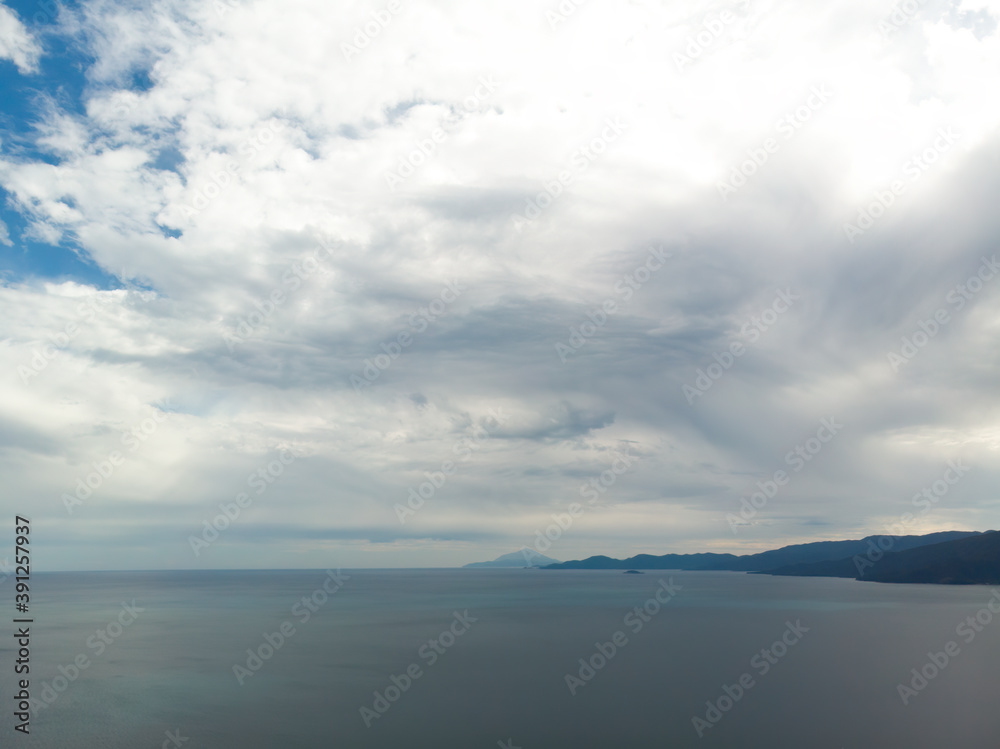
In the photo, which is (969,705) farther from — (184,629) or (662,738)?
(184,629)

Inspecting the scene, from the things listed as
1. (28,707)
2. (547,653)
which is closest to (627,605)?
(547,653)

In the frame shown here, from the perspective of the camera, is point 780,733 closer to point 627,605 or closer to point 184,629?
point 184,629

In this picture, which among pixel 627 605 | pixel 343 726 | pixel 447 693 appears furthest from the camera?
pixel 627 605

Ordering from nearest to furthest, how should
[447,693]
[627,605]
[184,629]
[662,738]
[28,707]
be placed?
[662,738], [28,707], [447,693], [184,629], [627,605]

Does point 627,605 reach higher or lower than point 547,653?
lower

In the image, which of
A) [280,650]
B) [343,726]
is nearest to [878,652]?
[343,726]

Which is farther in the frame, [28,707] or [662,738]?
[28,707]
